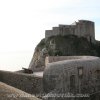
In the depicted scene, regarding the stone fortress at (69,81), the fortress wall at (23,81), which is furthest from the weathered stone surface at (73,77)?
the fortress wall at (23,81)

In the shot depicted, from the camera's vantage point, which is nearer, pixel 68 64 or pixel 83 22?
pixel 68 64

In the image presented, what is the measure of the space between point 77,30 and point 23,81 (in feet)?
112

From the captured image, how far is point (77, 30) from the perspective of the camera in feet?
177

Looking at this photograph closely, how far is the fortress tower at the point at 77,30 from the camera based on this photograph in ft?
174

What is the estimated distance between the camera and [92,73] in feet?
64.6

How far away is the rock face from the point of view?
54406 millimetres

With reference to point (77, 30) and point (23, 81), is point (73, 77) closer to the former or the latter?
point (23, 81)

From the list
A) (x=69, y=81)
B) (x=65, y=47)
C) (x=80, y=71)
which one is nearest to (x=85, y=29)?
(x=65, y=47)

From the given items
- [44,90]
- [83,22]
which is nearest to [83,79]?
[44,90]

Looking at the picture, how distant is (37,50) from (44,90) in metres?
37.9

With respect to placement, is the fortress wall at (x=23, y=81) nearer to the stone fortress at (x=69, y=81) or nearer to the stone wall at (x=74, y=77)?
the stone fortress at (x=69, y=81)

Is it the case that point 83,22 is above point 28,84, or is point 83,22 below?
above

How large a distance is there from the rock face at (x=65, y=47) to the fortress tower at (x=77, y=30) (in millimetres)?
691

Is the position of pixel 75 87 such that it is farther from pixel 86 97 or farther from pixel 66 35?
pixel 66 35
